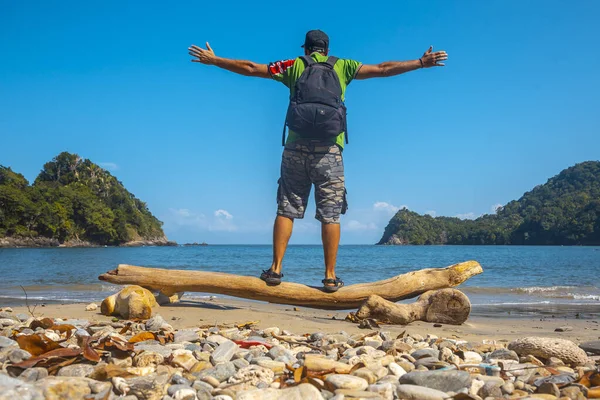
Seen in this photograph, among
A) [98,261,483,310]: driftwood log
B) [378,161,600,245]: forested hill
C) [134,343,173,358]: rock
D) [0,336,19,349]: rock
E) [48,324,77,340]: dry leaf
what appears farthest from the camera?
[378,161,600,245]: forested hill

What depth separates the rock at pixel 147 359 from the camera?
9.51ft

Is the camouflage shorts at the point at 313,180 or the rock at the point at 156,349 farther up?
the camouflage shorts at the point at 313,180

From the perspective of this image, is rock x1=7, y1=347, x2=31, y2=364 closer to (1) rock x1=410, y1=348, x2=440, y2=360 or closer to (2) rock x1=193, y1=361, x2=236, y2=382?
(2) rock x1=193, y1=361, x2=236, y2=382

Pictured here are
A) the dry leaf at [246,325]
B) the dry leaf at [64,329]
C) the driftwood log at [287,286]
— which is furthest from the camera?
the driftwood log at [287,286]

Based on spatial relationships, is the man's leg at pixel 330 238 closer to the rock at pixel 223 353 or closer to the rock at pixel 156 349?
the rock at pixel 223 353

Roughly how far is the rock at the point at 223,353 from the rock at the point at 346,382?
29.8 inches

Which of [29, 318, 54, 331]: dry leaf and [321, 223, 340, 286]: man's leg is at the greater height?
[321, 223, 340, 286]: man's leg

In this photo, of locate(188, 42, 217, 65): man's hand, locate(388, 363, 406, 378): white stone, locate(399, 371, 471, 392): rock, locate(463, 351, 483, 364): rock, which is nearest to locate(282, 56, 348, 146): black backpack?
locate(188, 42, 217, 65): man's hand

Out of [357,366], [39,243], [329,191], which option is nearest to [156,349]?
[357,366]

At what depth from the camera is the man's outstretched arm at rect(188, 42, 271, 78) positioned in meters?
5.25

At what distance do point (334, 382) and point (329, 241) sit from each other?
9.75 ft

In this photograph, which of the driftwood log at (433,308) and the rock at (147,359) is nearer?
the rock at (147,359)

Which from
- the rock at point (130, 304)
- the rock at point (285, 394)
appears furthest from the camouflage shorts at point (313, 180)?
the rock at point (285, 394)

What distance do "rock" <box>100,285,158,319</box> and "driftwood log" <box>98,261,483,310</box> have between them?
42 cm
